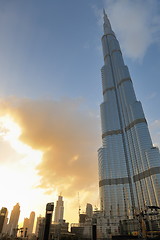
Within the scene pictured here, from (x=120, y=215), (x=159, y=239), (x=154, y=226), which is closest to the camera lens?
(x=159, y=239)

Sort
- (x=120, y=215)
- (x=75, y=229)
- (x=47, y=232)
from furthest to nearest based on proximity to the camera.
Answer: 1. (x=120, y=215)
2. (x=75, y=229)
3. (x=47, y=232)

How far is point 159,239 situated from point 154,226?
4794 inches

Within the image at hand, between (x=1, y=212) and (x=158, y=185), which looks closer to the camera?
(x=1, y=212)

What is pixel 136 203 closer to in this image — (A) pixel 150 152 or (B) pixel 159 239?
(A) pixel 150 152

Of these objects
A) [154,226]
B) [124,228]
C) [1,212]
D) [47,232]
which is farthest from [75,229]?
[47,232]

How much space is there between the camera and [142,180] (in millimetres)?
196125

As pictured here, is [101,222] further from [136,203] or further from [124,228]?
[136,203]

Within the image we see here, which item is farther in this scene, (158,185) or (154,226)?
(158,185)

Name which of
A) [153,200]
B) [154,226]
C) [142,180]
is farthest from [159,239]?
[142,180]

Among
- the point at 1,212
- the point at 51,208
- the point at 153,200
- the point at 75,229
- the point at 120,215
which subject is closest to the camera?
the point at 51,208


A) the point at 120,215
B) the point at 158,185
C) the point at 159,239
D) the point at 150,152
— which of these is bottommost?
the point at 159,239

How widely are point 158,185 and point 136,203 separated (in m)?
33.6

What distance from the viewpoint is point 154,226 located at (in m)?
160

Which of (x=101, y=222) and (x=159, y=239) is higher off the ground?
(x=101, y=222)
